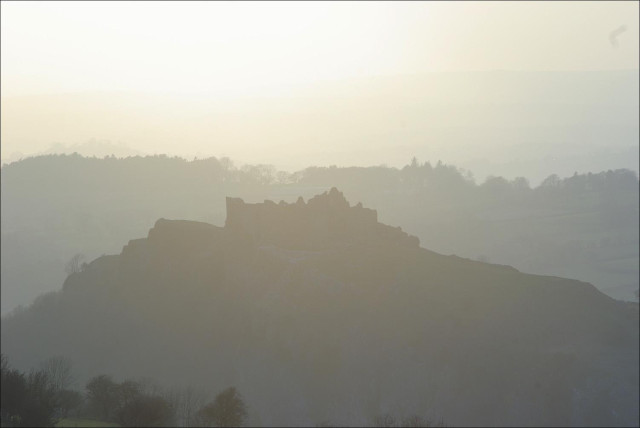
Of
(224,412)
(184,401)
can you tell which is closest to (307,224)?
(184,401)

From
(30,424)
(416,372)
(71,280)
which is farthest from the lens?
(71,280)

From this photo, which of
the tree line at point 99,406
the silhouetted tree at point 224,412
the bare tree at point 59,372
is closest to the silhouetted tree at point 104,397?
the tree line at point 99,406

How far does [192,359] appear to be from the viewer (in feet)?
353

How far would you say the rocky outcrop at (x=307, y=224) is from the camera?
382ft

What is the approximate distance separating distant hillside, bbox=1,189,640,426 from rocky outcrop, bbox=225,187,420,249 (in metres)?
0.21

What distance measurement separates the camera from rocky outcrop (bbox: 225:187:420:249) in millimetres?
116312

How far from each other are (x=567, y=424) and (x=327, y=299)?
32.9m

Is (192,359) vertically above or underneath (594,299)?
underneath

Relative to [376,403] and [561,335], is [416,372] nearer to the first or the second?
[376,403]

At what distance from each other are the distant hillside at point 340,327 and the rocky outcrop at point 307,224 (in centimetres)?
21

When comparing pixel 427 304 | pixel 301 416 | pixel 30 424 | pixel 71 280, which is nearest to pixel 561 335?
pixel 427 304

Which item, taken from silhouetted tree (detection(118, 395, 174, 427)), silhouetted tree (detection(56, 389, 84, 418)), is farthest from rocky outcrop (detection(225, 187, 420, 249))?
silhouetted tree (detection(118, 395, 174, 427))

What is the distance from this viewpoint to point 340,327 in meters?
104

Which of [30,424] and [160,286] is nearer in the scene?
[30,424]
